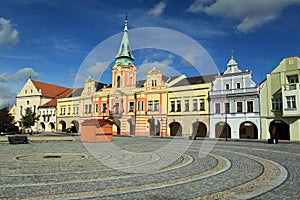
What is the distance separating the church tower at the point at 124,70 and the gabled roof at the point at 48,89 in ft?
81.3

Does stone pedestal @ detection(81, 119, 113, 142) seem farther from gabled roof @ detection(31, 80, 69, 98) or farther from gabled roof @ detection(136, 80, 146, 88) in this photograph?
gabled roof @ detection(31, 80, 69, 98)

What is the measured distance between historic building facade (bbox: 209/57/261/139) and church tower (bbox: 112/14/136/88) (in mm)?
18548

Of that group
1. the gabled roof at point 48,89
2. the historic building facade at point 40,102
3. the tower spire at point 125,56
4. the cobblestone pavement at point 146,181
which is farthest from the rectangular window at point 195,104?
the gabled roof at point 48,89

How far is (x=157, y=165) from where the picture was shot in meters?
13.0

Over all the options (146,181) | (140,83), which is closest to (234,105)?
(140,83)

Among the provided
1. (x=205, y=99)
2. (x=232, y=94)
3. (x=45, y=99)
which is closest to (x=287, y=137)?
(x=232, y=94)

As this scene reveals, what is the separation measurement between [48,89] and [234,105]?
52.2m

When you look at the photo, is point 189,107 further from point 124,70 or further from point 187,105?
point 124,70

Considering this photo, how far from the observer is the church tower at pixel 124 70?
5578cm

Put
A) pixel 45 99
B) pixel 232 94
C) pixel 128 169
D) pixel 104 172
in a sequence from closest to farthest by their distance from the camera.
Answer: pixel 104 172, pixel 128 169, pixel 232 94, pixel 45 99

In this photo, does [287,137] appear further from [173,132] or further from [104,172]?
[104,172]

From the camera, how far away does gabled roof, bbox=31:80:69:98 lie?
72062mm

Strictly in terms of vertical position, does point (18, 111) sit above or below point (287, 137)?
above

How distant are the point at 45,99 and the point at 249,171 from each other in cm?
6779
